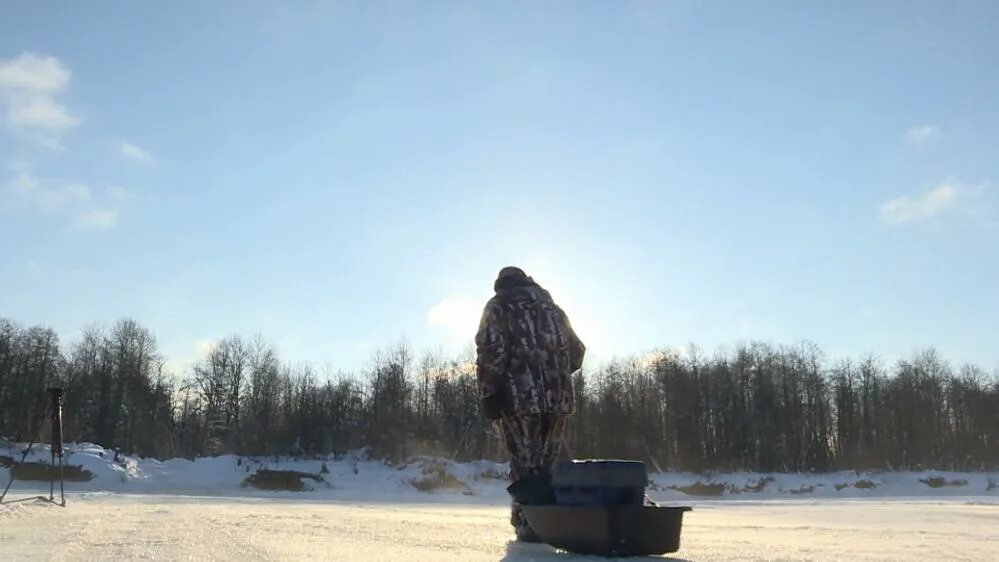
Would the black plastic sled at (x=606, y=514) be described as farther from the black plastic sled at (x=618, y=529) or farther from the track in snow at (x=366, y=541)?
the track in snow at (x=366, y=541)

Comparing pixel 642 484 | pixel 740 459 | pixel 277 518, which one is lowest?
pixel 740 459

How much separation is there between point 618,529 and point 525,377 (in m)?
2.00

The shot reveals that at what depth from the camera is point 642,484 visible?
13.6ft

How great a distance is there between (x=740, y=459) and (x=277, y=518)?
55.6 metres

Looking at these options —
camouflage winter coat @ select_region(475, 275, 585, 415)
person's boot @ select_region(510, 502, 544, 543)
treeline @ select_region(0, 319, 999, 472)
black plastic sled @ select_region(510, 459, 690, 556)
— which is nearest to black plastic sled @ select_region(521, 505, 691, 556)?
black plastic sled @ select_region(510, 459, 690, 556)

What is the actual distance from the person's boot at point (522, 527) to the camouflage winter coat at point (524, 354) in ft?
2.41

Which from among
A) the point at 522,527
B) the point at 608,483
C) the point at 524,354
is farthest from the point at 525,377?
the point at 608,483

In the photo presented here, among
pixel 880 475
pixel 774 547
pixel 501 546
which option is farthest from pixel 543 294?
pixel 880 475

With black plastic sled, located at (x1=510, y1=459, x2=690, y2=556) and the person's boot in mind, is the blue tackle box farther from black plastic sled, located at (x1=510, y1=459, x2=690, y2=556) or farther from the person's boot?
the person's boot

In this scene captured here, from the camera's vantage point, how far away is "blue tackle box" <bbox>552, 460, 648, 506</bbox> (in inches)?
163

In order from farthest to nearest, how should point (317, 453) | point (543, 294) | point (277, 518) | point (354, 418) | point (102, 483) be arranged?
point (354, 418) < point (317, 453) < point (102, 483) < point (277, 518) < point (543, 294)

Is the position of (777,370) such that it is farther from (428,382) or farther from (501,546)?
(501,546)

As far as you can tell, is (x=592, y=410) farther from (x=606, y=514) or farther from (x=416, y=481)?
(x=606, y=514)

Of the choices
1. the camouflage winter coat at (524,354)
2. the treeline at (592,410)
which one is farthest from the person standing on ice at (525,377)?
the treeline at (592,410)
